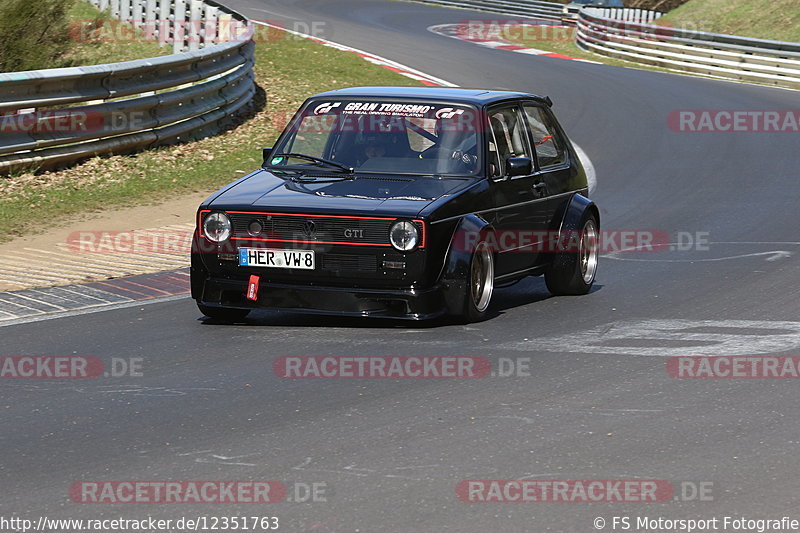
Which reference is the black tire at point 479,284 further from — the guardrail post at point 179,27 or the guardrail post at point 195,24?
the guardrail post at point 179,27

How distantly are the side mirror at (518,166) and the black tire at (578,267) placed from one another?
100cm

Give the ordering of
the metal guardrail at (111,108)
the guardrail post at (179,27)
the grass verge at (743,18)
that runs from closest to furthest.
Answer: the metal guardrail at (111,108)
the guardrail post at (179,27)
the grass verge at (743,18)

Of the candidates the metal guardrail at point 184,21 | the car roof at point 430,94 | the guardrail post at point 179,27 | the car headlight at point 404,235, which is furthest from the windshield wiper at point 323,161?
the guardrail post at point 179,27

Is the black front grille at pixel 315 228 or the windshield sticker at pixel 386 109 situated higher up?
the windshield sticker at pixel 386 109

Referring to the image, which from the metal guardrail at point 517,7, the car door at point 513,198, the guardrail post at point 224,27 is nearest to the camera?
the car door at point 513,198

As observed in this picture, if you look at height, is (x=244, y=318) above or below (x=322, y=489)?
below

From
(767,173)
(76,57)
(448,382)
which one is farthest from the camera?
(76,57)

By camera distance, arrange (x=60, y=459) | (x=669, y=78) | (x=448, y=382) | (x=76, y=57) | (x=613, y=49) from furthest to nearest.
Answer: (x=613, y=49) < (x=669, y=78) < (x=76, y=57) < (x=448, y=382) < (x=60, y=459)

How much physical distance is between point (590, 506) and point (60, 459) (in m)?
2.34

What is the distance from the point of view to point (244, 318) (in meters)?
8.88

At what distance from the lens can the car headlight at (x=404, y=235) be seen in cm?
818

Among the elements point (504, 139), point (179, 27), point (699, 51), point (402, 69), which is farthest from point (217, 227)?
point (699, 51)

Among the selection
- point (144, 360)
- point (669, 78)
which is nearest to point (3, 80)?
point (144, 360)

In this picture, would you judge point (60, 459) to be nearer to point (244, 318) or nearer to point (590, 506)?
point (590, 506)
